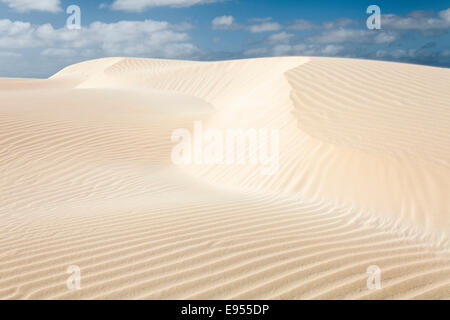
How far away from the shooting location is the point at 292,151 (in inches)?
263

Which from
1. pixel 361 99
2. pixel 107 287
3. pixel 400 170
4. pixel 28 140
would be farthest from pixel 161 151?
pixel 107 287

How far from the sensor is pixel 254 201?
5285mm

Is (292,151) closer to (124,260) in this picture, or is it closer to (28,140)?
(124,260)

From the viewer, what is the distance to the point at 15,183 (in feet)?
22.9

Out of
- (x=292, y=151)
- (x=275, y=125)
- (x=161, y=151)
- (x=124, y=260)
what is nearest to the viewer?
(x=124, y=260)

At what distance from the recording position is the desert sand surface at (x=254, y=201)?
119 inches

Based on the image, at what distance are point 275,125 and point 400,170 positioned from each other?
10.2ft

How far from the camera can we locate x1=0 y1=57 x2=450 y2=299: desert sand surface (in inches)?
119

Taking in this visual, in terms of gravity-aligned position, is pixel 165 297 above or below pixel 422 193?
below

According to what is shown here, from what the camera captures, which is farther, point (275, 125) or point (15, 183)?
point (275, 125)

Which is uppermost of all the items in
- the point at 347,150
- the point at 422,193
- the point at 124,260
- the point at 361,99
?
the point at 361,99

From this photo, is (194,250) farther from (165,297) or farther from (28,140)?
(28,140)

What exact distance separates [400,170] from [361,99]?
135 inches
